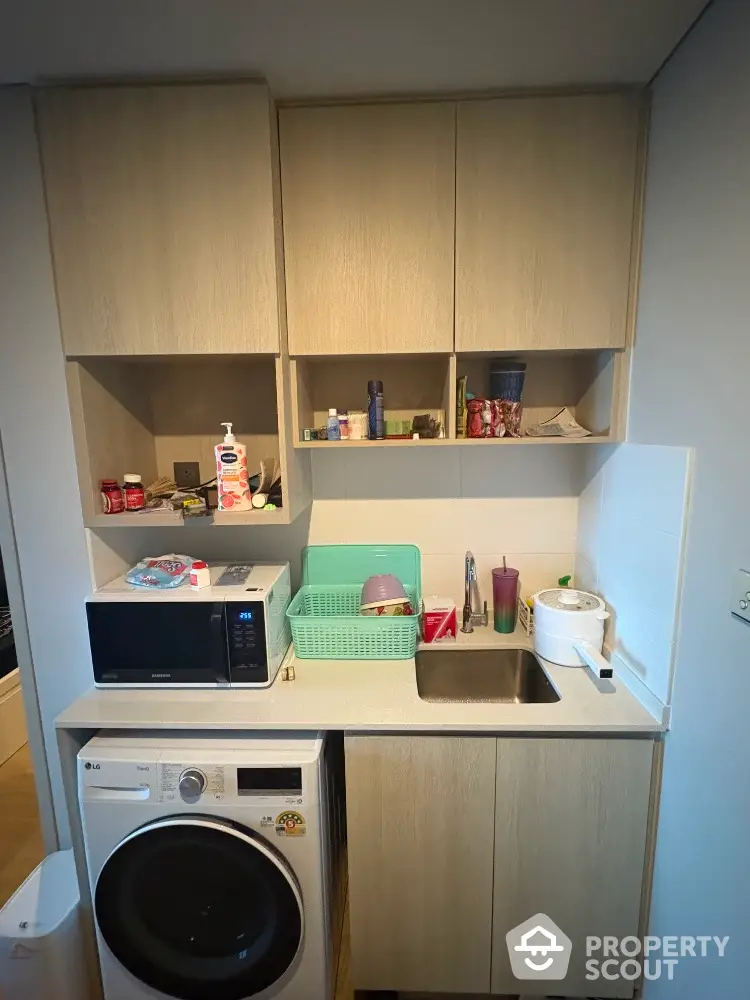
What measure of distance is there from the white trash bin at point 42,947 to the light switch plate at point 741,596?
1869 millimetres

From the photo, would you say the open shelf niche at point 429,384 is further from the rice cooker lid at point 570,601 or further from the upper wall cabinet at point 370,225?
the rice cooker lid at point 570,601

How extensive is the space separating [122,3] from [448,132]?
77 centimetres

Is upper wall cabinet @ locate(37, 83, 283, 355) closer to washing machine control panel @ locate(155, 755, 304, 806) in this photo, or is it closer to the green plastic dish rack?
the green plastic dish rack

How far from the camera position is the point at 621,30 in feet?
3.51

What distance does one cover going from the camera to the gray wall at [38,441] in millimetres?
1241

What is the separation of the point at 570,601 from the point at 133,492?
135 centimetres

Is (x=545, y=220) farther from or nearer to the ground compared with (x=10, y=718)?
farther from the ground

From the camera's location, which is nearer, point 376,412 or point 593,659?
point 593,659

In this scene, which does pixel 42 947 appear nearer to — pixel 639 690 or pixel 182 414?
pixel 182 414

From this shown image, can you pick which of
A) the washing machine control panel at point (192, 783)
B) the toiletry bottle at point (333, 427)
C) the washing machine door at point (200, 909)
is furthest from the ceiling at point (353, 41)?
the washing machine door at point (200, 909)

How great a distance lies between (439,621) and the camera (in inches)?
65.0

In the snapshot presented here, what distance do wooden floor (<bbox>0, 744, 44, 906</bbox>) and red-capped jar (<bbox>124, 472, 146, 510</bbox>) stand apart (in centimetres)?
160

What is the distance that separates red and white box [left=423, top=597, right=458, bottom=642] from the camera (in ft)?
5.40

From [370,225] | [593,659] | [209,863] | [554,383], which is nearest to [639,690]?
[593,659]
